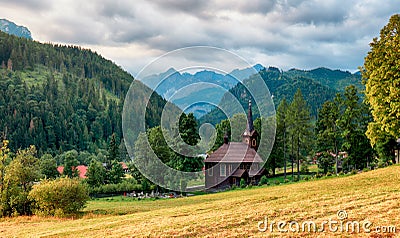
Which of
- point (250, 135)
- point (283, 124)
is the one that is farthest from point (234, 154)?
point (283, 124)

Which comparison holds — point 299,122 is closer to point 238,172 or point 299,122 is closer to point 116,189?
point 238,172

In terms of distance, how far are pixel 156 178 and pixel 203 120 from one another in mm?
19053

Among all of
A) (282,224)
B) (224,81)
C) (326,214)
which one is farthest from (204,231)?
(224,81)

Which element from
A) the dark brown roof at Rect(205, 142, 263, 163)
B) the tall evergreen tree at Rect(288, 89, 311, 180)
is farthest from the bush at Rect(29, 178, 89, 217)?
the tall evergreen tree at Rect(288, 89, 311, 180)

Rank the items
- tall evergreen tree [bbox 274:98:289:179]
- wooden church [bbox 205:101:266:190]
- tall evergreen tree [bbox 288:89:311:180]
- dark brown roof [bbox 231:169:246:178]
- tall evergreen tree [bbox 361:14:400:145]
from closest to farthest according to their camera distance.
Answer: tall evergreen tree [bbox 361:14:400:145]
dark brown roof [bbox 231:169:246:178]
wooden church [bbox 205:101:266:190]
tall evergreen tree [bbox 288:89:311:180]
tall evergreen tree [bbox 274:98:289:179]

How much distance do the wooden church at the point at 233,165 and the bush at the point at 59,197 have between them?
21578 millimetres

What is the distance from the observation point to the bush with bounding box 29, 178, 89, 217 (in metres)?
28.2

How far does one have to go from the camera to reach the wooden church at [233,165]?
4928 centimetres

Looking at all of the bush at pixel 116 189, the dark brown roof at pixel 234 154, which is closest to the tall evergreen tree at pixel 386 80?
the dark brown roof at pixel 234 154

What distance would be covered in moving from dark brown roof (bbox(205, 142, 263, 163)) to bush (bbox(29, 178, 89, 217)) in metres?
22.8

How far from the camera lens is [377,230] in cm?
1067

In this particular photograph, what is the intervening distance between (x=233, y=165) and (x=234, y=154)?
141cm

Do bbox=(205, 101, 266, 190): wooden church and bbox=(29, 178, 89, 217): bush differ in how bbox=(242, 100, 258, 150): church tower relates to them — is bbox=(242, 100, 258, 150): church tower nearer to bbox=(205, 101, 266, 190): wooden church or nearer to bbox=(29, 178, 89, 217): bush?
bbox=(205, 101, 266, 190): wooden church

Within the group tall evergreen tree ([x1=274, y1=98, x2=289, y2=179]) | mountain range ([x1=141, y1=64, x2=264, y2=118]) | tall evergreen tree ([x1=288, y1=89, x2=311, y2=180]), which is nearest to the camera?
mountain range ([x1=141, y1=64, x2=264, y2=118])
